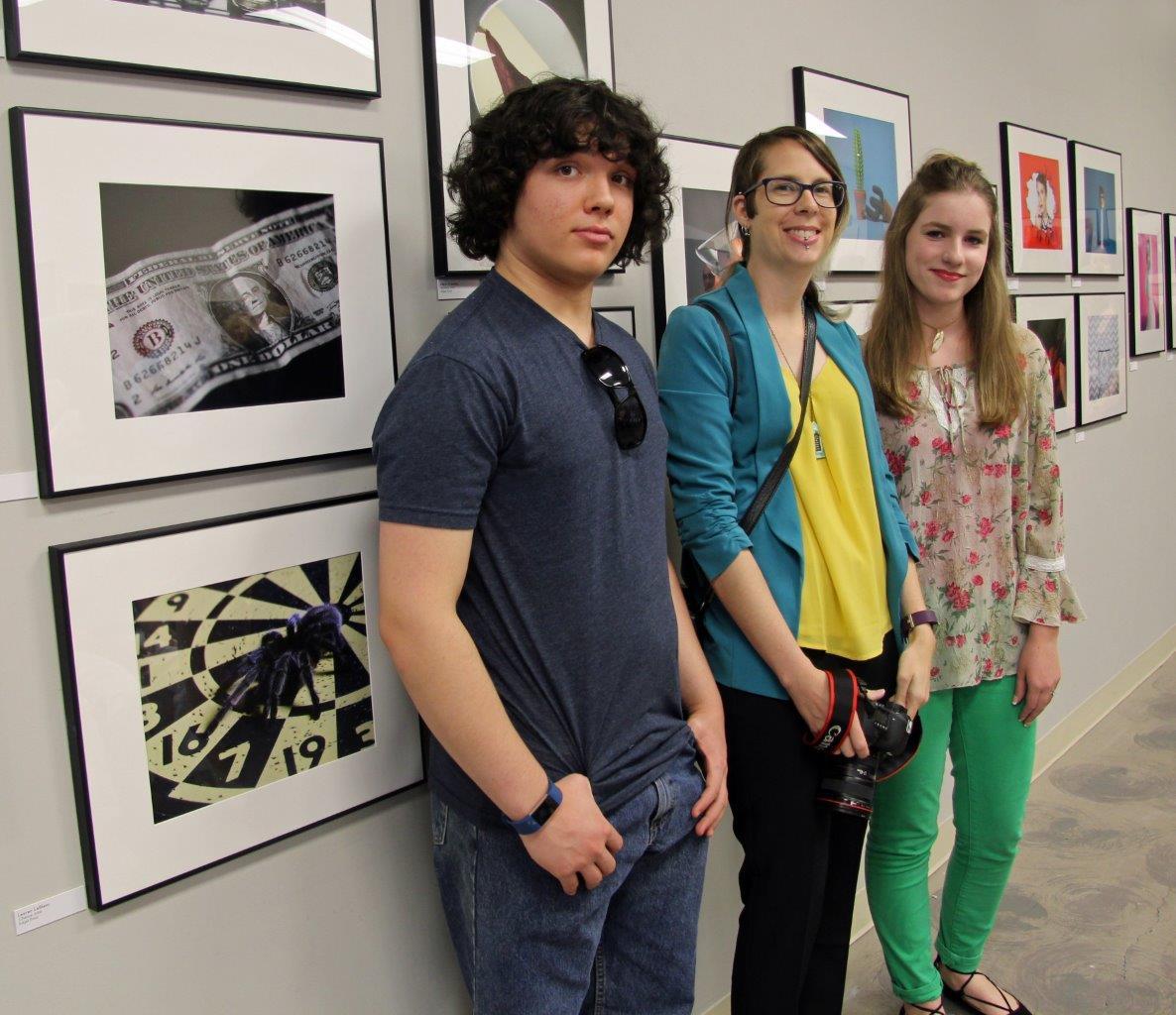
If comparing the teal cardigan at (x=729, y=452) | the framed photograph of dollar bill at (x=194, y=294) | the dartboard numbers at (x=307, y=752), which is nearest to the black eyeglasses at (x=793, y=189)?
the teal cardigan at (x=729, y=452)

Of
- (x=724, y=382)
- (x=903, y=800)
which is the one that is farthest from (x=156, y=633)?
(x=903, y=800)

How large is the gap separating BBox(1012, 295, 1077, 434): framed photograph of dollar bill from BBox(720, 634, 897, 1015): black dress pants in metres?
2.11

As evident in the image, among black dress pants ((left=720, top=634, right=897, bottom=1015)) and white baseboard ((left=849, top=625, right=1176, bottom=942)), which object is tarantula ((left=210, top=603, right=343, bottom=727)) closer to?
black dress pants ((left=720, top=634, right=897, bottom=1015))

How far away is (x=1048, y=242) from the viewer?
3.30m

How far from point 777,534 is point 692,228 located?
0.74 metres

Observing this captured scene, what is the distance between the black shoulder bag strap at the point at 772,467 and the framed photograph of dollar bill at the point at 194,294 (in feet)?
1.75

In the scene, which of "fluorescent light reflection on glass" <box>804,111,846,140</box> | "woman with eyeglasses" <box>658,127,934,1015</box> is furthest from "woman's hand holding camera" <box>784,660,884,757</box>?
"fluorescent light reflection on glass" <box>804,111,846,140</box>

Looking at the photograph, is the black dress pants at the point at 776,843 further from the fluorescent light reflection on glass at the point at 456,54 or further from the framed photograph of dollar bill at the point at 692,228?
the fluorescent light reflection on glass at the point at 456,54

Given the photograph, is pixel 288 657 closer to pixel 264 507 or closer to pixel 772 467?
pixel 264 507

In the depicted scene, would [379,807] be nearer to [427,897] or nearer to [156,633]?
[427,897]

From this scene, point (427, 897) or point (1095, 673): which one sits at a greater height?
point (427, 897)

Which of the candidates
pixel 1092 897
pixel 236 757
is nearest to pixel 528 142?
pixel 236 757

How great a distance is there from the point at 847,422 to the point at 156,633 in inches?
42.8

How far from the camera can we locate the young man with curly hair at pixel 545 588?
3.72ft
